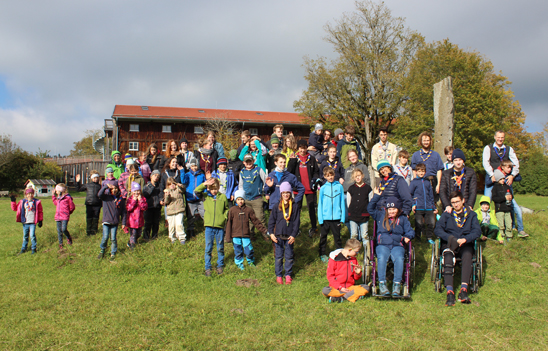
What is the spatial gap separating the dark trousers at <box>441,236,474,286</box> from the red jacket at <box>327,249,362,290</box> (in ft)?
4.36

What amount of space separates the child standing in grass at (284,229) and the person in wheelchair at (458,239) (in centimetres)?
244

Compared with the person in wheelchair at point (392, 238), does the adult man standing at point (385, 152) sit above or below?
above

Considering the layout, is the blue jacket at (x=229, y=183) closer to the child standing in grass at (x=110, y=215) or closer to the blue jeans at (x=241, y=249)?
the blue jeans at (x=241, y=249)

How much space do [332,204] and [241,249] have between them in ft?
6.40

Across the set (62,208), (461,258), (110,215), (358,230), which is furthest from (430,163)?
(62,208)

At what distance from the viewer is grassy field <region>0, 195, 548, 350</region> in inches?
171

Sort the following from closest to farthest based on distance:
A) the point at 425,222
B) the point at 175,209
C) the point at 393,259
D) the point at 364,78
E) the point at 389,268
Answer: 1. the point at 393,259
2. the point at 389,268
3. the point at 425,222
4. the point at 175,209
5. the point at 364,78

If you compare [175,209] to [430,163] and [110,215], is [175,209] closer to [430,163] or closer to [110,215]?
[110,215]

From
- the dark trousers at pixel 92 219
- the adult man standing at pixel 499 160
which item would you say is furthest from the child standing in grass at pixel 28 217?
the adult man standing at pixel 499 160

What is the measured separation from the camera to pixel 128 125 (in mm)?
37625

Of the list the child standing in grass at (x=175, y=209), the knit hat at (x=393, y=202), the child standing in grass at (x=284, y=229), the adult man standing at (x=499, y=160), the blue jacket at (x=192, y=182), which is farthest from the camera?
the blue jacket at (x=192, y=182)

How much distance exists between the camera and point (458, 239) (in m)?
5.77

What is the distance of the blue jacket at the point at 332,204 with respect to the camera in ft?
22.9

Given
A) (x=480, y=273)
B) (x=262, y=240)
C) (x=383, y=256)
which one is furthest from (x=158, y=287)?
(x=480, y=273)
